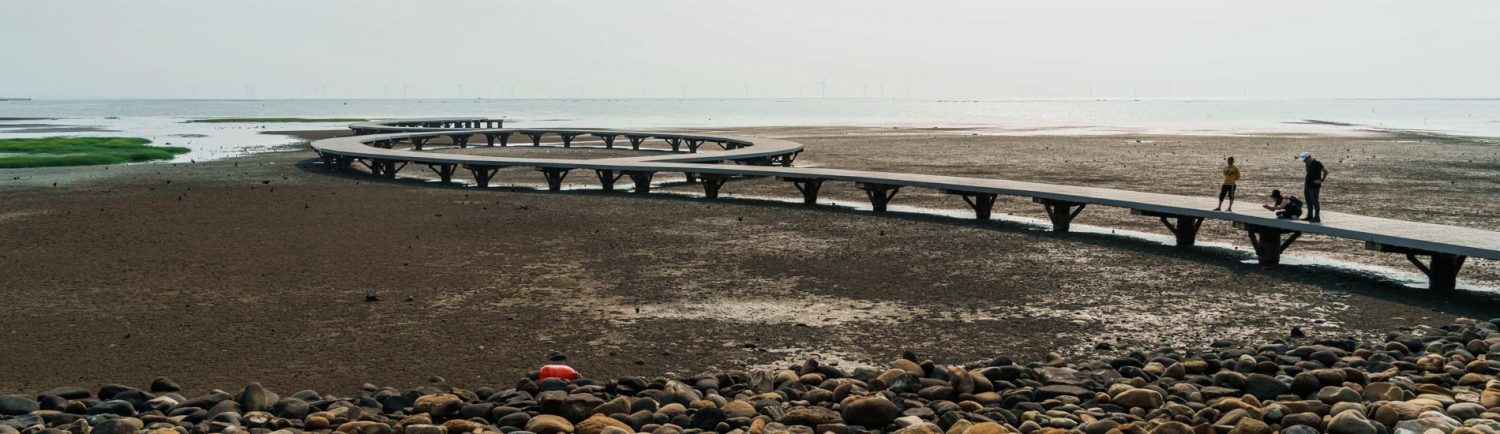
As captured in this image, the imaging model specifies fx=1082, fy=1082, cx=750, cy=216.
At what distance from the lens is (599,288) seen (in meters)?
13.0

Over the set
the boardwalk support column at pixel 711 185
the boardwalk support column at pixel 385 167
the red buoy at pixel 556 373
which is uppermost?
the boardwalk support column at pixel 711 185

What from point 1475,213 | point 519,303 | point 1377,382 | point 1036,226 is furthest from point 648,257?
point 1475,213

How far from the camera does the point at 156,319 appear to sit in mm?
11188

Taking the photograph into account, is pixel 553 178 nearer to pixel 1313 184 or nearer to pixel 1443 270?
pixel 1313 184

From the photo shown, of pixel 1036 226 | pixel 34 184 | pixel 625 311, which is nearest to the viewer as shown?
pixel 625 311

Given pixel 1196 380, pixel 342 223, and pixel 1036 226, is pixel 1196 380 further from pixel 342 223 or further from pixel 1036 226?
pixel 342 223

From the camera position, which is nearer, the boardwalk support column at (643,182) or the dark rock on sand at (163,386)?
the dark rock on sand at (163,386)

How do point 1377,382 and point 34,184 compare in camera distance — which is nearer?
point 1377,382

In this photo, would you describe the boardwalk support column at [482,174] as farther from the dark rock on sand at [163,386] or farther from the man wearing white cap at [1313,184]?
the man wearing white cap at [1313,184]

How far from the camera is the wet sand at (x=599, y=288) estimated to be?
9.90 metres

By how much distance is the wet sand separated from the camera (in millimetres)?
9898

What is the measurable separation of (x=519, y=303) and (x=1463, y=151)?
135 ft

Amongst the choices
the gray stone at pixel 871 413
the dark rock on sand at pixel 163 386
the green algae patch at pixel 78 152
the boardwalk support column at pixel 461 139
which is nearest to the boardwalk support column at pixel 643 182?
the dark rock on sand at pixel 163 386

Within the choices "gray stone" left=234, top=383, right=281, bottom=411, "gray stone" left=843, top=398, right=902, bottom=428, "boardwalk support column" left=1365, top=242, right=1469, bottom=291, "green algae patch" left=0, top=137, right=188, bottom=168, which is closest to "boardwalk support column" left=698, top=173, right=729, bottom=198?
"boardwalk support column" left=1365, top=242, right=1469, bottom=291
